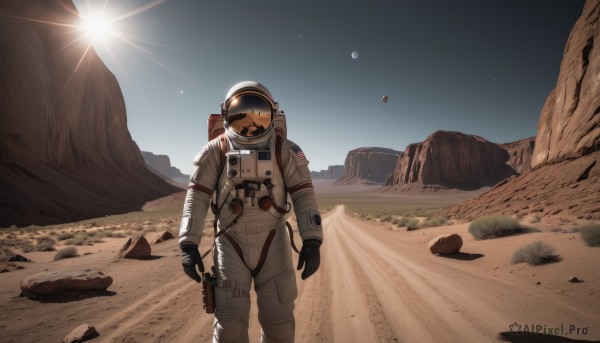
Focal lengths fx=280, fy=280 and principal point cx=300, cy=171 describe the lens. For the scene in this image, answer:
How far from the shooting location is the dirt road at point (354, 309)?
3.80 metres

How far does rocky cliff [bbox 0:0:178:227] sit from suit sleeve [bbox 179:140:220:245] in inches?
1287

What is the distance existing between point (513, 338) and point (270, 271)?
10.9 feet

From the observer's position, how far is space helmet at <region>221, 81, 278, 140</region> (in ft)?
9.78

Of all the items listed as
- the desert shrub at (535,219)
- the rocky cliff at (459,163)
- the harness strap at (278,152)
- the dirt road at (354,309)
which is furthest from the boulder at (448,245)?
the rocky cliff at (459,163)

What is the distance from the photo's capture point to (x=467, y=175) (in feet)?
357

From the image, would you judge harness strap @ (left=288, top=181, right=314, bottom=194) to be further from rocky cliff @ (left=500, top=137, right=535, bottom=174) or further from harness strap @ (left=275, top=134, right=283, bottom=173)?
rocky cliff @ (left=500, top=137, right=535, bottom=174)

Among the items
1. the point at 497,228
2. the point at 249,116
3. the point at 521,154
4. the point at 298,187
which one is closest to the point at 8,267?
the point at 249,116

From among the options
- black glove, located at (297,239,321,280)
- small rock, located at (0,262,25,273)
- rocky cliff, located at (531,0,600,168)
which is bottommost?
small rock, located at (0,262,25,273)

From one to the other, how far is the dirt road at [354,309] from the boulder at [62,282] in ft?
0.73

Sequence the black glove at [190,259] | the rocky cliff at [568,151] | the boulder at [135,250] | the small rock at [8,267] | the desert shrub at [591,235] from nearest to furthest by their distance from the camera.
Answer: the black glove at [190,259], the desert shrub at [591,235], the small rock at [8,267], the boulder at [135,250], the rocky cliff at [568,151]

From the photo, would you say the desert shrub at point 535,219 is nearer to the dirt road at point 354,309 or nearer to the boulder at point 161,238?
the dirt road at point 354,309

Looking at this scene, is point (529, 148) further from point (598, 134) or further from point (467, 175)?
point (598, 134)

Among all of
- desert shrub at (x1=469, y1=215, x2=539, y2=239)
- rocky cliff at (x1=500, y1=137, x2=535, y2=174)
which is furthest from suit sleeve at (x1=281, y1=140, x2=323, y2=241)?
rocky cliff at (x1=500, y1=137, x2=535, y2=174)

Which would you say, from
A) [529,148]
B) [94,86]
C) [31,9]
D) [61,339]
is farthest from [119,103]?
[529,148]
